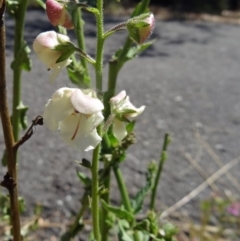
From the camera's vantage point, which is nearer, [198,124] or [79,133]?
[79,133]

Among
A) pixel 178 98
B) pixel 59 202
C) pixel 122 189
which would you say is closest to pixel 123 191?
pixel 122 189

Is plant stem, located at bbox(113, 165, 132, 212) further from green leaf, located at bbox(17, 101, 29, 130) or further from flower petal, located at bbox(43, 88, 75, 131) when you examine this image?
flower petal, located at bbox(43, 88, 75, 131)

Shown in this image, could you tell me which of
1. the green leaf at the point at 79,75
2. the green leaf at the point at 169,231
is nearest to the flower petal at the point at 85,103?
the green leaf at the point at 79,75

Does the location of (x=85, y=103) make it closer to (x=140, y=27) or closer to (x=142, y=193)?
(x=140, y=27)

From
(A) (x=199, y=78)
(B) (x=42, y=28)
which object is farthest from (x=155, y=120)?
(B) (x=42, y=28)

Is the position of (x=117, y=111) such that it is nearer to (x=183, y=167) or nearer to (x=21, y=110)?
(x=21, y=110)

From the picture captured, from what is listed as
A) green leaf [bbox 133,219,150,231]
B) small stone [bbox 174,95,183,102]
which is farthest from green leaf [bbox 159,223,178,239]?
small stone [bbox 174,95,183,102]

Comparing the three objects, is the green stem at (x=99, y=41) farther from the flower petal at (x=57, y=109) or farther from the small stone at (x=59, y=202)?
the small stone at (x=59, y=202)
